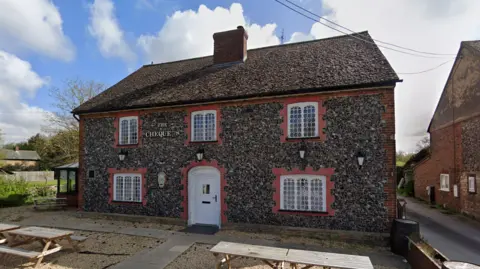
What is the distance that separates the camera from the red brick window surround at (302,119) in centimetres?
968

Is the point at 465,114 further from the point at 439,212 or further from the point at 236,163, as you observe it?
the point at 236,163

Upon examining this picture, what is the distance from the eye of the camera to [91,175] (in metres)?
12.9

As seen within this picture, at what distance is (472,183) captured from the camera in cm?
1397

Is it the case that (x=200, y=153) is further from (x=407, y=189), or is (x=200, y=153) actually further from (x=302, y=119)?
(x=407, y=189)

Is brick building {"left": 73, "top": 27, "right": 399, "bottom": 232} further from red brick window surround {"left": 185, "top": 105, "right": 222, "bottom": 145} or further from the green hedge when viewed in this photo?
the green hedge

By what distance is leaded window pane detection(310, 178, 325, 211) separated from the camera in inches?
375

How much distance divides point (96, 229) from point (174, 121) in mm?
5179

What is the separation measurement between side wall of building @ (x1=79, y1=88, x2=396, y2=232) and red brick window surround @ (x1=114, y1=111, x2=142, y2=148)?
23cm

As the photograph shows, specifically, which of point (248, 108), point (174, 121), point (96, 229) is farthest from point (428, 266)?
point (96, 229)

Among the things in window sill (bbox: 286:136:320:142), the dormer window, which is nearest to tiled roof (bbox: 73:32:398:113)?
the dormer window

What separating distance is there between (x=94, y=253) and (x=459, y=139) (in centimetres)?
1858

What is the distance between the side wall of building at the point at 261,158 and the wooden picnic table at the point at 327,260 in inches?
149

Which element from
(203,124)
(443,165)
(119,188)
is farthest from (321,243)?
(443,165)

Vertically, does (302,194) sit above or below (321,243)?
above
